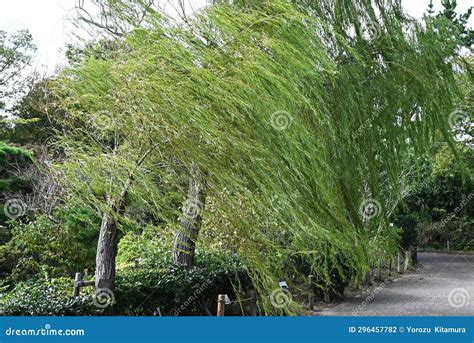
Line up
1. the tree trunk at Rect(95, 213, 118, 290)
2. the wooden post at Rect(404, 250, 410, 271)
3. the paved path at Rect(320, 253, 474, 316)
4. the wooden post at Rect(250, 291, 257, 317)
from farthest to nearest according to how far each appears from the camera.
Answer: the wooden post at Rect(404, 250, 410, 271) < the paved path at Rect(320, 253, 474, 316) < the wooden post at Rect(250, 291, 257, 317) < the tree trunk at Rect(95, 213, 118, 290)

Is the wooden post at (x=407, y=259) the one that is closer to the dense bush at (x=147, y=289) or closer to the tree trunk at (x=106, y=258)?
the dense bush at (x=147, y=289)

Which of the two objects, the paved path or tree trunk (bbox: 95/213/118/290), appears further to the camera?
the paved path

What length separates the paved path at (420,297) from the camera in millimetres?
7105

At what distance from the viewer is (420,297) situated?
827cm

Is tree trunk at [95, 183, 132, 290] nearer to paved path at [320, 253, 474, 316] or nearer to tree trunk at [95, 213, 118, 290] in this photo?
tree trunk at [95, 213, 118, 290]

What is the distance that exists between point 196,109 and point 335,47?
214 centimetres

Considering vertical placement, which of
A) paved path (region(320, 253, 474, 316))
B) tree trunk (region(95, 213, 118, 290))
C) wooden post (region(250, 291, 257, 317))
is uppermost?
tree trunk (region(95, 213, 118, 290))

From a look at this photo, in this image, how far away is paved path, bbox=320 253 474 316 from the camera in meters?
7.11

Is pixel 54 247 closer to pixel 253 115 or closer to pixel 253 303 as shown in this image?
pixel 253 303

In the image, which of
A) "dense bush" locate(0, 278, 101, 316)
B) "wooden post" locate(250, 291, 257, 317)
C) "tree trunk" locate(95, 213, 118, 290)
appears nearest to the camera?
"dense bush" locate(0, 278, 101, 316)

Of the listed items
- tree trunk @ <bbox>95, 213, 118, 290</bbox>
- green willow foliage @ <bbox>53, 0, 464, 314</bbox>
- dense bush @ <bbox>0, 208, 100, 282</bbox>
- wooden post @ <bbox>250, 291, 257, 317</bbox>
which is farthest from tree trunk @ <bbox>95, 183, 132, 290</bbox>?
dense bush @ <bbox>0, 208, 100, 282</bbox>

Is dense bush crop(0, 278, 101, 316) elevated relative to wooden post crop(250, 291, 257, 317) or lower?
elevated

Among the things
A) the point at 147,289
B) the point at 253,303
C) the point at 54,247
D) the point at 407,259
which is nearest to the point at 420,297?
the point at 407,259

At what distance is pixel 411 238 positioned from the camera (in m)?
13.0
